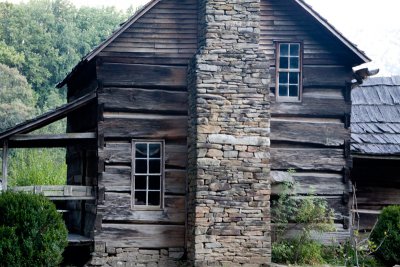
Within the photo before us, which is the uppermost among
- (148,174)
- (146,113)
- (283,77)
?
(283,77)

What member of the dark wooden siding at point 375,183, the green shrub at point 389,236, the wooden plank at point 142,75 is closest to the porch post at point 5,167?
the wooden plank at point 142,75

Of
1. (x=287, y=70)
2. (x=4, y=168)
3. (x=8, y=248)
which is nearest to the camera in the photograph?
(x=8, y=248)

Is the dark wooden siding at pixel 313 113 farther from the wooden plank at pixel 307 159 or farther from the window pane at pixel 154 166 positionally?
the window pane at pixel 154 166

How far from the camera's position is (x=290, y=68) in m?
17.4

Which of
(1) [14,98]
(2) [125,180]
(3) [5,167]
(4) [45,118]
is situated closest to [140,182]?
(2) [125,180]

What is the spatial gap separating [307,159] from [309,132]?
675 mm

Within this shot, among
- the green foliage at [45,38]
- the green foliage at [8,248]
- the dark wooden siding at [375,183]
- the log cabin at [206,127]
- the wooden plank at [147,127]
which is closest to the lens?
the green foliage at [8,248]

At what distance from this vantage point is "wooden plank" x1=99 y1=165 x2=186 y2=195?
1622cm

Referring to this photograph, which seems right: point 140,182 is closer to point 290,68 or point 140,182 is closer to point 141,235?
point 141,235

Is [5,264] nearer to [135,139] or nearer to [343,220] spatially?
[135,139]

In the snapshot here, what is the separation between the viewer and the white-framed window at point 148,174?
16.5 m

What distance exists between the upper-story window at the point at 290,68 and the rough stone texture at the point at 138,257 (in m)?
4.72

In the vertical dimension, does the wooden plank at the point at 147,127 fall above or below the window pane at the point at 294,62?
below

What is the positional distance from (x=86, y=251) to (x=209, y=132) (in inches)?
179
